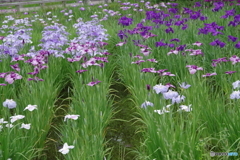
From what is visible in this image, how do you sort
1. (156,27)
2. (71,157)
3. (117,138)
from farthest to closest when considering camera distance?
(156,27) < (117,138) < (71,157)

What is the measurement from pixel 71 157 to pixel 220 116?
4.54ft

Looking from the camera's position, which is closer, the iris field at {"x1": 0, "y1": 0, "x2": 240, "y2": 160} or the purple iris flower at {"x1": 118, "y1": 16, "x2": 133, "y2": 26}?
the iris field at {"x1": 0, "y1": 0, "x2": 240, "y2": 160}

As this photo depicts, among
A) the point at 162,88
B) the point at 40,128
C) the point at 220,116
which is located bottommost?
the point at 40,128

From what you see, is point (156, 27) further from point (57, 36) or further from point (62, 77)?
point (62, 77)

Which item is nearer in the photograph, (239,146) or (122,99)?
(239,146)

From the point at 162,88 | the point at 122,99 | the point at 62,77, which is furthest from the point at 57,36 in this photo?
the point at 162,88

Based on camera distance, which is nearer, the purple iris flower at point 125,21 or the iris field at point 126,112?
the iris field at point 126,112

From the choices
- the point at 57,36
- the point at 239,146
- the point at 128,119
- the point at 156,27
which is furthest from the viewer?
the point at 156,27

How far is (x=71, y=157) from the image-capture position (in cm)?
268

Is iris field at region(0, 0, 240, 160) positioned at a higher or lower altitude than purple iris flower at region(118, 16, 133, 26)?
lower

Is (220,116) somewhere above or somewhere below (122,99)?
above

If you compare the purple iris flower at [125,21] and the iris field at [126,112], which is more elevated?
the purple iris flower at [125,21]

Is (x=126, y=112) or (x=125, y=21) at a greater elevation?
(x=125, y=21)

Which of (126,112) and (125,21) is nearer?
(126,112)
